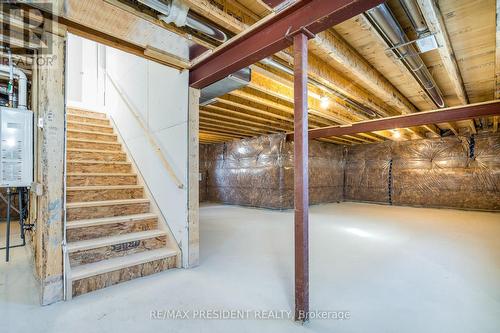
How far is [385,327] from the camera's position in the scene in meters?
1.56

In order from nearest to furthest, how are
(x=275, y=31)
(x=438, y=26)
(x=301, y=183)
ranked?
(x=301, y=183)
(x=275, y=31)
(x=438, y=26)

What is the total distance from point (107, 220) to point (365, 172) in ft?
26.1

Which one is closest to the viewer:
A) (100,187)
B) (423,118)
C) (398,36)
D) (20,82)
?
(398,36)

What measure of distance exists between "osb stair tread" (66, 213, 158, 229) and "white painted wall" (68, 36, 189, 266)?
21cm

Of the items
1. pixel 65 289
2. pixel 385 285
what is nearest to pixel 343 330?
pixel 385 285

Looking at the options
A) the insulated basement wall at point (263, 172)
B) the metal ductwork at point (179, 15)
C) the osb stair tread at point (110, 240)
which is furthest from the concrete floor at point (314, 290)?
the insulated basement wall at point (263, 172)

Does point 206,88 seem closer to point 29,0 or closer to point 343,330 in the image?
point 29,0

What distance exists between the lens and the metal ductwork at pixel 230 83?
8.45ft

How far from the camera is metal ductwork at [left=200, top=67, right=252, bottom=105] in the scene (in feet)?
8.45

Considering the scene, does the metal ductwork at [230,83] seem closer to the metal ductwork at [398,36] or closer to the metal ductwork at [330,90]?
the metal ductwork at [330,90]

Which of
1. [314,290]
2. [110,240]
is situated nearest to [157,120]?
[110,240]

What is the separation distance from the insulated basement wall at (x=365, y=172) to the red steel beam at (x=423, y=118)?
5.00 ft

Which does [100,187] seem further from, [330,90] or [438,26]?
[438,26]

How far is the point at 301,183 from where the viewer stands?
1.62m
